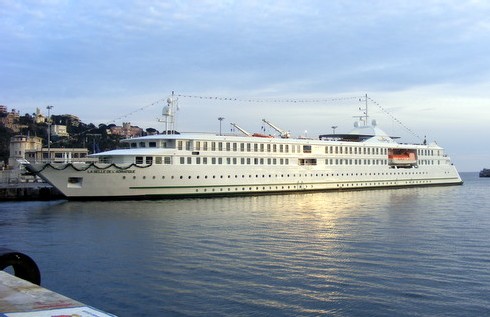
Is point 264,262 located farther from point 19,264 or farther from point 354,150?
point 354,150

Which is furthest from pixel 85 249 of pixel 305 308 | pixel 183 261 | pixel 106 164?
pixel 106 164

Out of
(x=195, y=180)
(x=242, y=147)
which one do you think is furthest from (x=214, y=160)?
(x=242, y=147)

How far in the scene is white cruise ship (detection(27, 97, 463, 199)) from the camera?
40031mm

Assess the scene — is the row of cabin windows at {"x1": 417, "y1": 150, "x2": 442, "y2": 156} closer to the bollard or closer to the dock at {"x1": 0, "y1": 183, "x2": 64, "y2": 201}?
the dock at {"x1": 0, "y1": 183, "x2": 64, "y2": 201}

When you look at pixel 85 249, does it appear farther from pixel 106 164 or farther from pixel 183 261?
pixel 106 164

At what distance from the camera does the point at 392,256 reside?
1700 centimetres

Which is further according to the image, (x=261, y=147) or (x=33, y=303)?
(x=261, y=147)

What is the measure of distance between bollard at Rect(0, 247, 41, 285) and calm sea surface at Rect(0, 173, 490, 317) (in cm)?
276

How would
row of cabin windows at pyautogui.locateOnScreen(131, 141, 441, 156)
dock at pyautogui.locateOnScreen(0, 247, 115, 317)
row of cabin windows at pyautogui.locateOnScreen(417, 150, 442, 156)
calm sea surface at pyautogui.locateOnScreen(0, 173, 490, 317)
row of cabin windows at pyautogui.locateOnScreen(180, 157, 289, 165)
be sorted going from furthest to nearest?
1. row of cabin windows at pyautogui.locateOnScreen(417, 150, 442, 156)
2. row of cabin windows at pyautogui.locateOnScreen(131, 141, 441, 156)
3. row of cabin windows at pyautogui.locateOnScreen(180, 157, 289, 165)
4. calm sea surface at pyautogui.locateOnScreen(0, 173, 490, 317)
5. dock at pyautogui.locateOnScreen(0, 247, 115, 317)

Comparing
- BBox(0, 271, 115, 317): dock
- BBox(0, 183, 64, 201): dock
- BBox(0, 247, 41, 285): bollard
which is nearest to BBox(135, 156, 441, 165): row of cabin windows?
BBox(0, 183, 64, 201): dock

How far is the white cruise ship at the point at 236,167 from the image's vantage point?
40031mm

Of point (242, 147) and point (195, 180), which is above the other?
point (242, 147)

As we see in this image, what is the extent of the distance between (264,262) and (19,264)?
8.70 meters

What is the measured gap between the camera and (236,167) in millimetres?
47531
